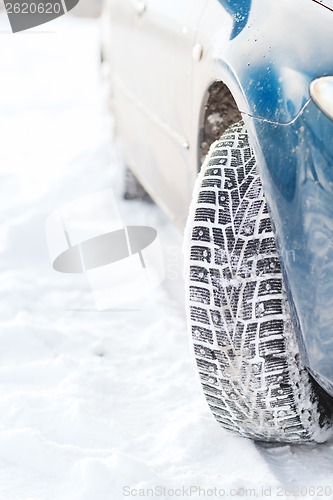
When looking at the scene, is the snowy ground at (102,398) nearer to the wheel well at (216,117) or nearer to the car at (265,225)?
the car at (265,225)

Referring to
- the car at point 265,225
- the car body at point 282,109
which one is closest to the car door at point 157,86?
the car body at point 282,109

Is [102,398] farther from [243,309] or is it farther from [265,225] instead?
[265,225]

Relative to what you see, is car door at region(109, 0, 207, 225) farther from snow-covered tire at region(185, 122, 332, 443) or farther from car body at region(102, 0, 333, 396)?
snow-covered tire at region(185, 122, 332, 443)

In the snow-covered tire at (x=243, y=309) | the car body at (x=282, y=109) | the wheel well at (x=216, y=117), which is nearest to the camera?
the car body at (x=282, y=109)

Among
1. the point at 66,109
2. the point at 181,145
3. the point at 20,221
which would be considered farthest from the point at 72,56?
the point at 181,145

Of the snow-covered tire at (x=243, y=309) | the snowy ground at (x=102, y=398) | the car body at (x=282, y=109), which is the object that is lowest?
the snowy ground at (x=102, y=398)

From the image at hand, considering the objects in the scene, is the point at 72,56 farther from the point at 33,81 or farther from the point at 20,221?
the point at 20,221

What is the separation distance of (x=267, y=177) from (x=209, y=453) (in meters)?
0.80

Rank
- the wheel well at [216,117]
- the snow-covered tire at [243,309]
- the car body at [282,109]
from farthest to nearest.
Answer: the wheel well at [216,117] < the snow-covered tire at [243,309] < the car body at [282,109]

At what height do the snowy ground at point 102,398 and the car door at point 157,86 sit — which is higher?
the car door at point 157,86

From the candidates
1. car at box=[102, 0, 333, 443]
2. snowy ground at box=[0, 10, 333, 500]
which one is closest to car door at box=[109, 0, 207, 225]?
car at box=[102, 0, 333, 443]

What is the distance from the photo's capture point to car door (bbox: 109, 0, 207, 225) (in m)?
2.36

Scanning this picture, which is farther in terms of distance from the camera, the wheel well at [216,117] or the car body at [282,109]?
the wheel well at [216,117]

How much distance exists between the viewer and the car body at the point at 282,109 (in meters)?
1.56
